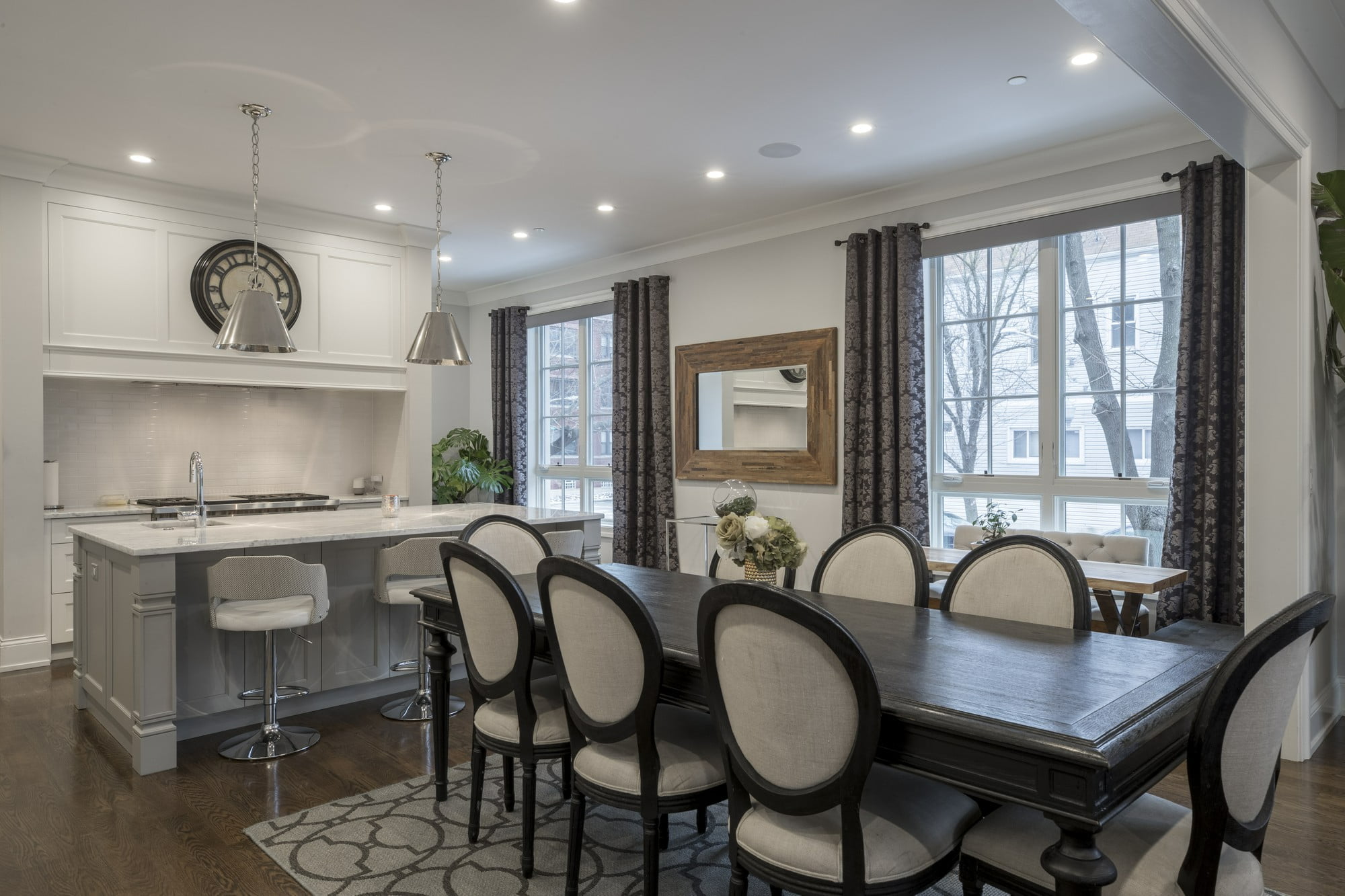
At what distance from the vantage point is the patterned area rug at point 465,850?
2.39 m

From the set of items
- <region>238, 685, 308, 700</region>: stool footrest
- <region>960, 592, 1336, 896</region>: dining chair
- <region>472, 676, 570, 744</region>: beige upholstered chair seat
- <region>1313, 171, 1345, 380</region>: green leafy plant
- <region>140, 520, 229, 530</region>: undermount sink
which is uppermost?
<region>1313, 171, 1345, 380</region>: green leafy plant

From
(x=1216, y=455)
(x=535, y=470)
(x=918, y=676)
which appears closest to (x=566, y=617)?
(x=918, y=676)

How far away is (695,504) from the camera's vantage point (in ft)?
21.6

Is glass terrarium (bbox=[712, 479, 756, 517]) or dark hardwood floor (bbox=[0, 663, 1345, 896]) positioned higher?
glass terrarium (bbox=[712, 479, 756, 517])

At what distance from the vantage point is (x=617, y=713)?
2104 mm

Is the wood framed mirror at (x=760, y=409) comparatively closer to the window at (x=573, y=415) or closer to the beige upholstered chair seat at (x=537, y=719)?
the window at (x=573, y=415)

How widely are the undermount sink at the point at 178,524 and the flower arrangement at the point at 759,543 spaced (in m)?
Answer: 2.68

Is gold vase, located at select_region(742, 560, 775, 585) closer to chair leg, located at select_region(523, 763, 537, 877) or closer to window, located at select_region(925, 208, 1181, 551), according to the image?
chair leg, located at select_region(523, 763, 537, 877)

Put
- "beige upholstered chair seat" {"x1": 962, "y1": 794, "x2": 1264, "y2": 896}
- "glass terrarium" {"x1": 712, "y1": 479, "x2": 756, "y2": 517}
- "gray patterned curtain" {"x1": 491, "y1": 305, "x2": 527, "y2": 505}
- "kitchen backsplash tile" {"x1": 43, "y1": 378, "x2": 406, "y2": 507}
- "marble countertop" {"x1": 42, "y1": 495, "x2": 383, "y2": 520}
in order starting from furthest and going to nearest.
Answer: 1. "gray patterned curtain" {"x1": 491, "y1": 305, "x2": 527, "y2": 505}
2. "glass terrarium" {"x1": 712, "y1": 479, "x2": 756, "y2": 517}
3. "kitchen backsplash tile" {"x1": 43, "y1": 378, "x2": 406, "y2": 507}
4. "marble countertop" {"x1": 42, "y1": 495, "x2": 383, "y2": 520}
5. "beige upholstered chair seat" {"x1": 962, "y1": 794, "x2": 1264, "y2": 896}

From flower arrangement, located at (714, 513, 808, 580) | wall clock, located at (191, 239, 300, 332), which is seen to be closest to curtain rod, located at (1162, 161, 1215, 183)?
flower arrangement, located at (714, 513, 808, 580)

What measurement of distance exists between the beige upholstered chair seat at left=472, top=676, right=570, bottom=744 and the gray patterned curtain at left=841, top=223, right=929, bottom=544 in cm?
294

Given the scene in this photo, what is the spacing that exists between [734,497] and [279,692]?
11.0ft

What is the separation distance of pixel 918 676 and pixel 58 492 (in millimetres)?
5651

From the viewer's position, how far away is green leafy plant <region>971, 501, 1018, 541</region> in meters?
4.38
